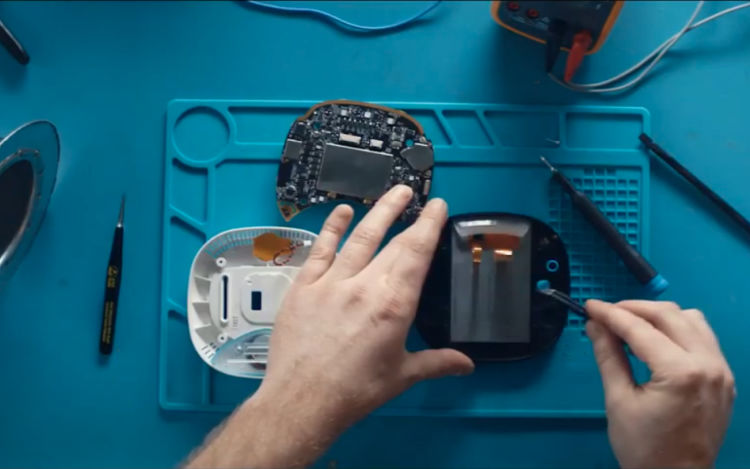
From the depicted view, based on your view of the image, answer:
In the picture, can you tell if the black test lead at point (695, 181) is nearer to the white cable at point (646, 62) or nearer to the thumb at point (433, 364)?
the white cable at point (646, 62)

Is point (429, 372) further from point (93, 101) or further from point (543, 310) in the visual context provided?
point (93, 101)

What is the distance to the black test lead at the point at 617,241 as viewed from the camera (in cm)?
85

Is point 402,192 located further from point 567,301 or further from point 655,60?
point 655,60

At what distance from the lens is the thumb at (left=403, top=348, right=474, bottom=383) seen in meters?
0.74

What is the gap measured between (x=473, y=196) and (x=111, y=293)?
587 mm

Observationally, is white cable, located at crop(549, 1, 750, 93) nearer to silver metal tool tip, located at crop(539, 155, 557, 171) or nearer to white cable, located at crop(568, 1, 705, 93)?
white cable, located at crop(568, 1, 705, 93)

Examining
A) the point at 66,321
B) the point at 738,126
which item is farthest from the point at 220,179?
the point at 738,126

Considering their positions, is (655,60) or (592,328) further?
(655,60)

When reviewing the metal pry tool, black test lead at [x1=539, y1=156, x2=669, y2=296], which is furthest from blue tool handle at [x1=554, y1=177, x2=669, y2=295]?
the metal pry tool

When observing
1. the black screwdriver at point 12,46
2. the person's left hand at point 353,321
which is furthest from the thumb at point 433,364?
the black screwdriver at point 12,46

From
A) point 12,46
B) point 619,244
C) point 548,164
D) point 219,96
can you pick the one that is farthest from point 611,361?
point 12,46

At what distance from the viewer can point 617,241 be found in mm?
862

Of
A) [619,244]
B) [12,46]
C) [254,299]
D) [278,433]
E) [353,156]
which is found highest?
[12,46]

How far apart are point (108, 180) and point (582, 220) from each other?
Answer: 0.76 metres
